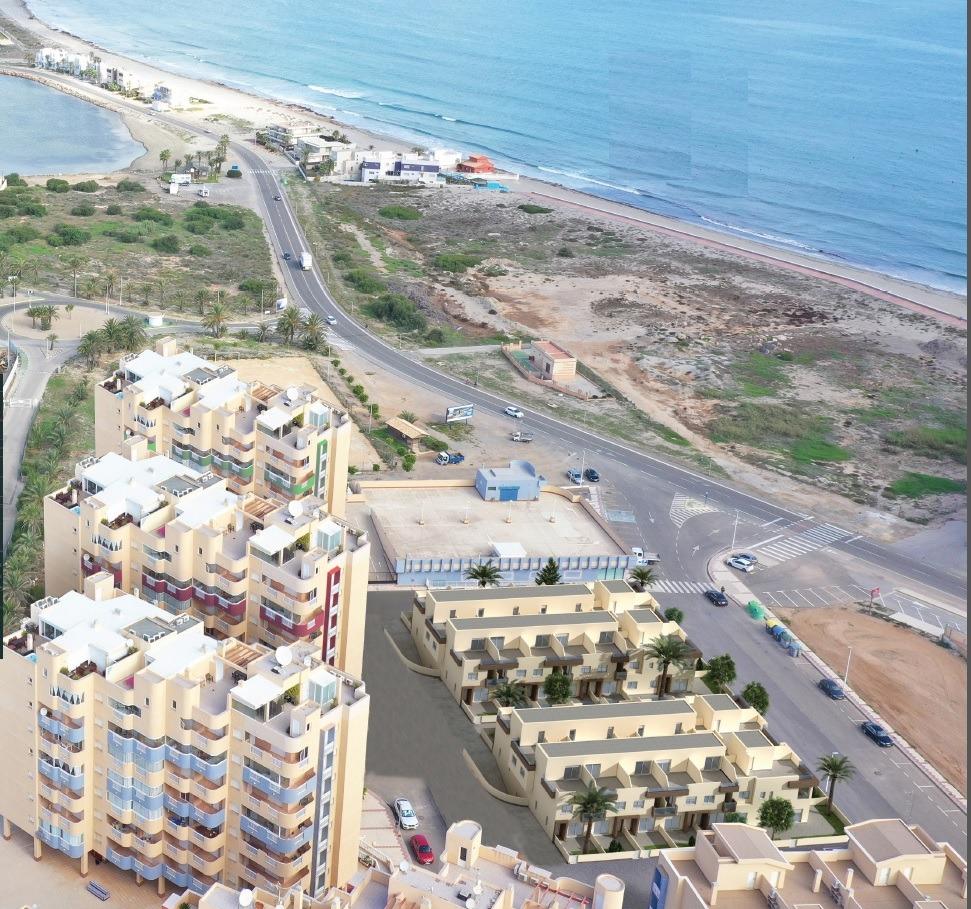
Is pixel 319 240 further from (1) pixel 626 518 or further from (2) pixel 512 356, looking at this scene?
(1) pixel 626 518

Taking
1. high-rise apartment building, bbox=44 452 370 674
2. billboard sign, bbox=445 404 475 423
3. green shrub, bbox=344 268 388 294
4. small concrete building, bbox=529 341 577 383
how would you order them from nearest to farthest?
high-rise apartment building, bbox=44 452 370 674 < billboard sign, bbox=445 404 475 423 < small concrete building, bbox=529 341 577 383 < green shrub, bbox=344 268 388 294

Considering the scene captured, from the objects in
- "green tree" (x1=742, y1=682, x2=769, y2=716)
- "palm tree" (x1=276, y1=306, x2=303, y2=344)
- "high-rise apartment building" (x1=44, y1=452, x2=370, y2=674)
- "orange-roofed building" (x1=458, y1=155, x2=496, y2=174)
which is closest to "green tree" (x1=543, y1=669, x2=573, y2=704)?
"green tree" (x1=742, y1=682, x2=769, y2=716)

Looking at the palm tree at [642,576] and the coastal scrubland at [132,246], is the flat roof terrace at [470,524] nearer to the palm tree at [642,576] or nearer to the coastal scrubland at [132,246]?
the palm tree at [642,576]

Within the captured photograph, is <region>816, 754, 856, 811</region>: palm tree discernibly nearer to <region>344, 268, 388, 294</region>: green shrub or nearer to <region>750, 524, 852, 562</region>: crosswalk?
<region>750, 524, 852, 562</region>: crosswalk

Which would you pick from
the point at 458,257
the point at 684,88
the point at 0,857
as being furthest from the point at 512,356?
the point at 684,88

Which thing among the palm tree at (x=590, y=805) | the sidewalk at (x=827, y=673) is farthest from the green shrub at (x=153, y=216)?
the palm tree at (x=590, y=805)

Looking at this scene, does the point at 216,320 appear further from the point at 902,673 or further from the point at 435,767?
the point at 902,673
